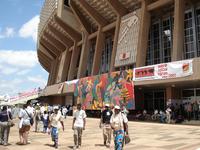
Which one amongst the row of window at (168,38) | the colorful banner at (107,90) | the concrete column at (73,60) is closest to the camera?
the colorful banner at (107,90)

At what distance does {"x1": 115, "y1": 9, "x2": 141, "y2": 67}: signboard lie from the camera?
3341cm

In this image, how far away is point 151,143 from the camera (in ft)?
41.8

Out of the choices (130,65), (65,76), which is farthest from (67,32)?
(130,65)

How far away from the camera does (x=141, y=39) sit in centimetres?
3194

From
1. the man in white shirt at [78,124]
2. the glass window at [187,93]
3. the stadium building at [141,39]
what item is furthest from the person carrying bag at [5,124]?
the glass window at [187,93]

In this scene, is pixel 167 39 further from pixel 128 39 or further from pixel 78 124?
pixel 78 124

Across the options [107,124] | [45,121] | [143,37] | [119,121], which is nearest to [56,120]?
[107,124]

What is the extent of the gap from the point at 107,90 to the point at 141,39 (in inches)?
236

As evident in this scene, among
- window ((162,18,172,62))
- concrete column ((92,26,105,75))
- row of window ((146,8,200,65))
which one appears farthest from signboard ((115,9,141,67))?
concrete column ((92,26,105,75))

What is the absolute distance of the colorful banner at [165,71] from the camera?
23.4m

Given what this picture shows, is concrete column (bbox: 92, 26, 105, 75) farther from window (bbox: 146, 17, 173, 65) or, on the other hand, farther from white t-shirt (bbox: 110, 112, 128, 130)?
white t-shirt (bbox: 110, 112, 128, 130)

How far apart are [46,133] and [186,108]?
1372cm

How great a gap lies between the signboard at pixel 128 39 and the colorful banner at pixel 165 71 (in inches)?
203

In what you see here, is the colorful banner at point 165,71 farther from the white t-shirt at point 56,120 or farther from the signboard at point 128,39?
the white t-shirt at point 56,120
